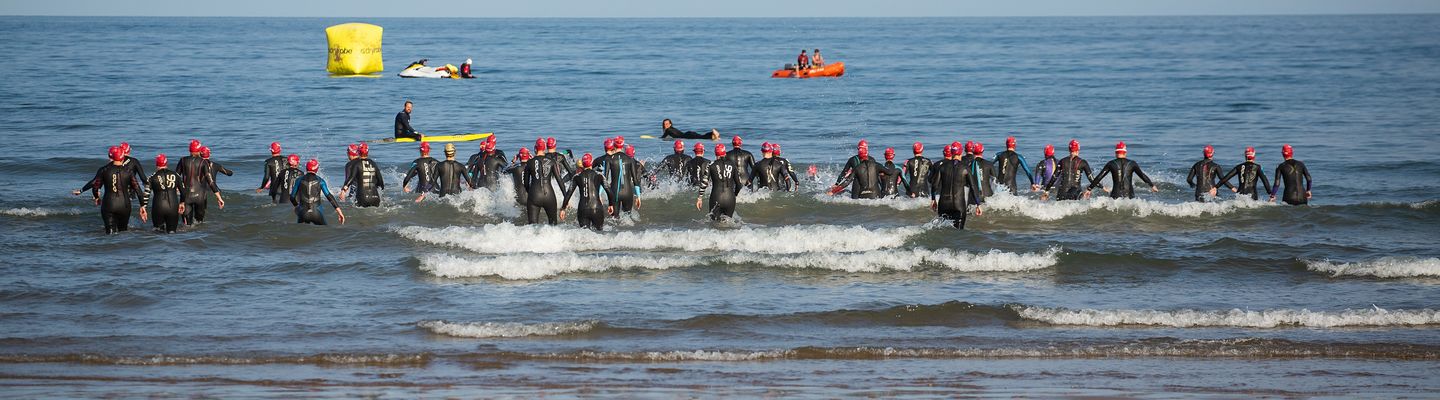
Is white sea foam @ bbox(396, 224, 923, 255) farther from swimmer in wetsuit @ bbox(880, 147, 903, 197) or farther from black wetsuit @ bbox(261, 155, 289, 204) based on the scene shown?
black wetsuit @ bbox(261, 155, 289, 204)

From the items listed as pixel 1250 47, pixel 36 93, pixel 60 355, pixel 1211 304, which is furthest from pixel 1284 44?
pixel 60 355

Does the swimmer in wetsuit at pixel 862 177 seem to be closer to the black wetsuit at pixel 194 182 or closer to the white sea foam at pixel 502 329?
the white sea foam at pixel 502 329

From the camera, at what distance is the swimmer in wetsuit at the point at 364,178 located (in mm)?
21828

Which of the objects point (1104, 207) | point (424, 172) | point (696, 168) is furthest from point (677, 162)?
point (1104, 207)

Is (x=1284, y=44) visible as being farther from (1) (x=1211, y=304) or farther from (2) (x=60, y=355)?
(2) (x=60, y=355)

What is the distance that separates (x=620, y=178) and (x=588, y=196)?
1.41 m

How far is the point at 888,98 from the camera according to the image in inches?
2261

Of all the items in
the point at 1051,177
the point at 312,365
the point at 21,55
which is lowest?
the point at 312,365

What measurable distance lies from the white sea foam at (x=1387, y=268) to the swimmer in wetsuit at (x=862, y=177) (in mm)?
7236

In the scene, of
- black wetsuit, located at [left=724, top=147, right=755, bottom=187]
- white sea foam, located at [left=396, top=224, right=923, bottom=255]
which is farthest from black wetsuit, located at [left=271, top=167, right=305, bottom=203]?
black wetsuit, located at [left=724, top=147, right=755, bottom=187]

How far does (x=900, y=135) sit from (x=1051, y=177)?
18179mm

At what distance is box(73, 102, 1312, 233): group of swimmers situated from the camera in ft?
65.4

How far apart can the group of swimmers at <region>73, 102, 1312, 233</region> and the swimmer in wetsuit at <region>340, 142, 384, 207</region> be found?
0.05 ft

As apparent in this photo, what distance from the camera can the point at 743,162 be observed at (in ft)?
72.1
